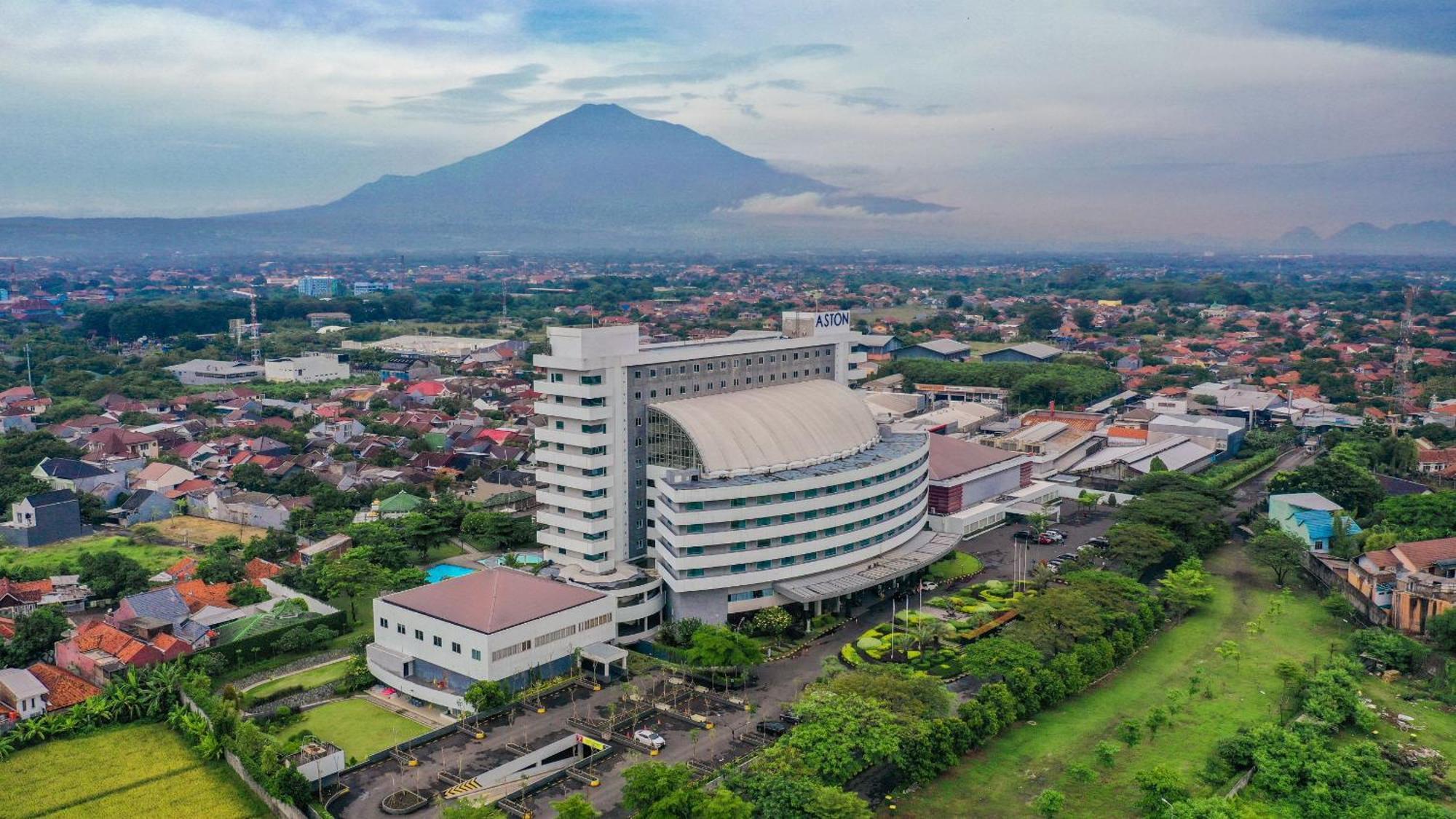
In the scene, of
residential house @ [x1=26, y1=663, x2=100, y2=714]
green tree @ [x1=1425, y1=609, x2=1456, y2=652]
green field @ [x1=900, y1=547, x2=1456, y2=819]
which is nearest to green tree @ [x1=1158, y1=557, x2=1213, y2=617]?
green field @ [x1=900, y1=547, x2=1456, y2=819]

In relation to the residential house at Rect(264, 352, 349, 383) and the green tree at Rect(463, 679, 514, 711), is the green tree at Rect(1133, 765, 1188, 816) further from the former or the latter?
the residential house at Rect(264, 352, 349, 383)

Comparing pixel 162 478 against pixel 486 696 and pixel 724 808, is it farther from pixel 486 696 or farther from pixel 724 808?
pixel 724 808

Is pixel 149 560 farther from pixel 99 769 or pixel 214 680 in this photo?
pixel 99 769

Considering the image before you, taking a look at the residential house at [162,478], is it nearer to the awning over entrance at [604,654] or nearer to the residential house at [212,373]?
the awning over entrance at [604,654]

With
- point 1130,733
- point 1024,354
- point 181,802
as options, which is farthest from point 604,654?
point 1024,354

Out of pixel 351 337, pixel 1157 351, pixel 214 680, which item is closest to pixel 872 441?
pixel 214 680

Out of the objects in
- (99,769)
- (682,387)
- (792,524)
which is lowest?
(99,769)
